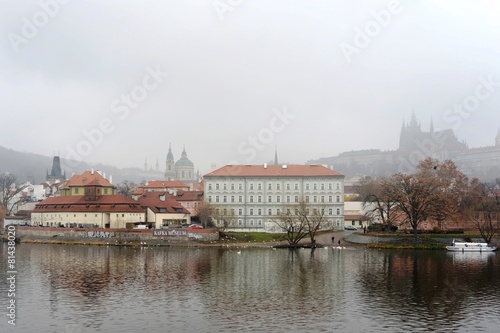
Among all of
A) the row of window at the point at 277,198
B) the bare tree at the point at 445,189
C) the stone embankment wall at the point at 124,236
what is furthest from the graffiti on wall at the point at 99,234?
the bare tree at the point at 445,189

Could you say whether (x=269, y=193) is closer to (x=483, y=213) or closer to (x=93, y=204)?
(x=93, y=204)

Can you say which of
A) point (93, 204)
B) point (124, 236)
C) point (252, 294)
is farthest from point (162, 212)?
point (252, 294)

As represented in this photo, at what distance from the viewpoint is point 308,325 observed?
92.8 feet

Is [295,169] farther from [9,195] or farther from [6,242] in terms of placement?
[9,195]

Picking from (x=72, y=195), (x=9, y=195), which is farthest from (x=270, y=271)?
(x=9, y=195)

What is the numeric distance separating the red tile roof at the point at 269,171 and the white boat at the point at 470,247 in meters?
34.5

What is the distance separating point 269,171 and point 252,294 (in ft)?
238

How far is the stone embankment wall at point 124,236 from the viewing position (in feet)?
267

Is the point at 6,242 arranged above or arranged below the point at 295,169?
below

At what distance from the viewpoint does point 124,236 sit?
273ft

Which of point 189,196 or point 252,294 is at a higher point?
point 189,196

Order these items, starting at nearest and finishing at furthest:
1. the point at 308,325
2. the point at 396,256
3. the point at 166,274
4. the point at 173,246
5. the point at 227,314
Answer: the point at 308,325 < the point at 227,314 < the point at 166,274 < the point at 396,256 < the point at 173,246

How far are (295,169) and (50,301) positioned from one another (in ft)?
256

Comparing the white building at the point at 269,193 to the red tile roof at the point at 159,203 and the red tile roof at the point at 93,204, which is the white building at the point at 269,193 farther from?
the red tile roof at the point at 93,204
